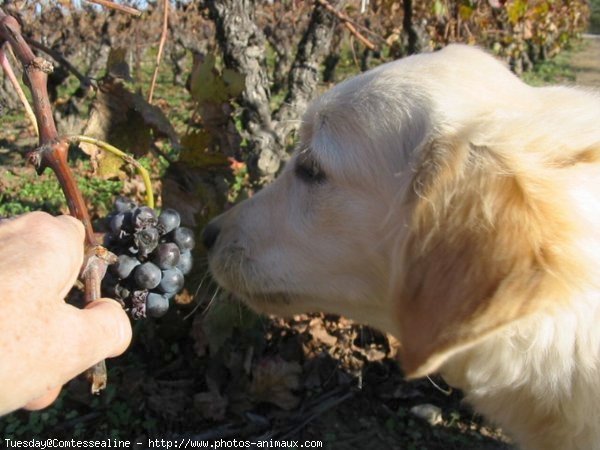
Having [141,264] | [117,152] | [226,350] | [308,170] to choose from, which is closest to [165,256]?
[141,264]

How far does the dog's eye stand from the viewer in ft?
6.14

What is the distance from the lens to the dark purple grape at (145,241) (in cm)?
141

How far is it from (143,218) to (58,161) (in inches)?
12.5

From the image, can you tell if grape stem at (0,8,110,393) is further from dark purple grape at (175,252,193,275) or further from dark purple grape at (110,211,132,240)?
dark purple grape at (175,252,193,275)

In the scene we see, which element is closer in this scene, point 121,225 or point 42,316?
point 42,316

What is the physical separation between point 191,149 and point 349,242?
837 mm

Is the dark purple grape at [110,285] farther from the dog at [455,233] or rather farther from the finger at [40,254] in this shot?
the dog at [455,233]

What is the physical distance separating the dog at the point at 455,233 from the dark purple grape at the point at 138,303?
23.4 inches

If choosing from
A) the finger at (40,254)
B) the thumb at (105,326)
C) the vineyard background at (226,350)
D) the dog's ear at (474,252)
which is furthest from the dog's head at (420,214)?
the finger at (40,254)

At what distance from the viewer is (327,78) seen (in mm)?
14812

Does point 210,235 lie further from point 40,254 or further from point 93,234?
point 40,254

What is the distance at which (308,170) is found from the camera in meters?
1.92

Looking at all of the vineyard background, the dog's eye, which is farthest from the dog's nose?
the dog's eye

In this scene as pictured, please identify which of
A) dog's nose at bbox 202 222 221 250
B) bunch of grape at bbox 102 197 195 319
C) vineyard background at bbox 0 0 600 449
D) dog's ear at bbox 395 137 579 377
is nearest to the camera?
dog's ear at bbox 395 137 579 377
